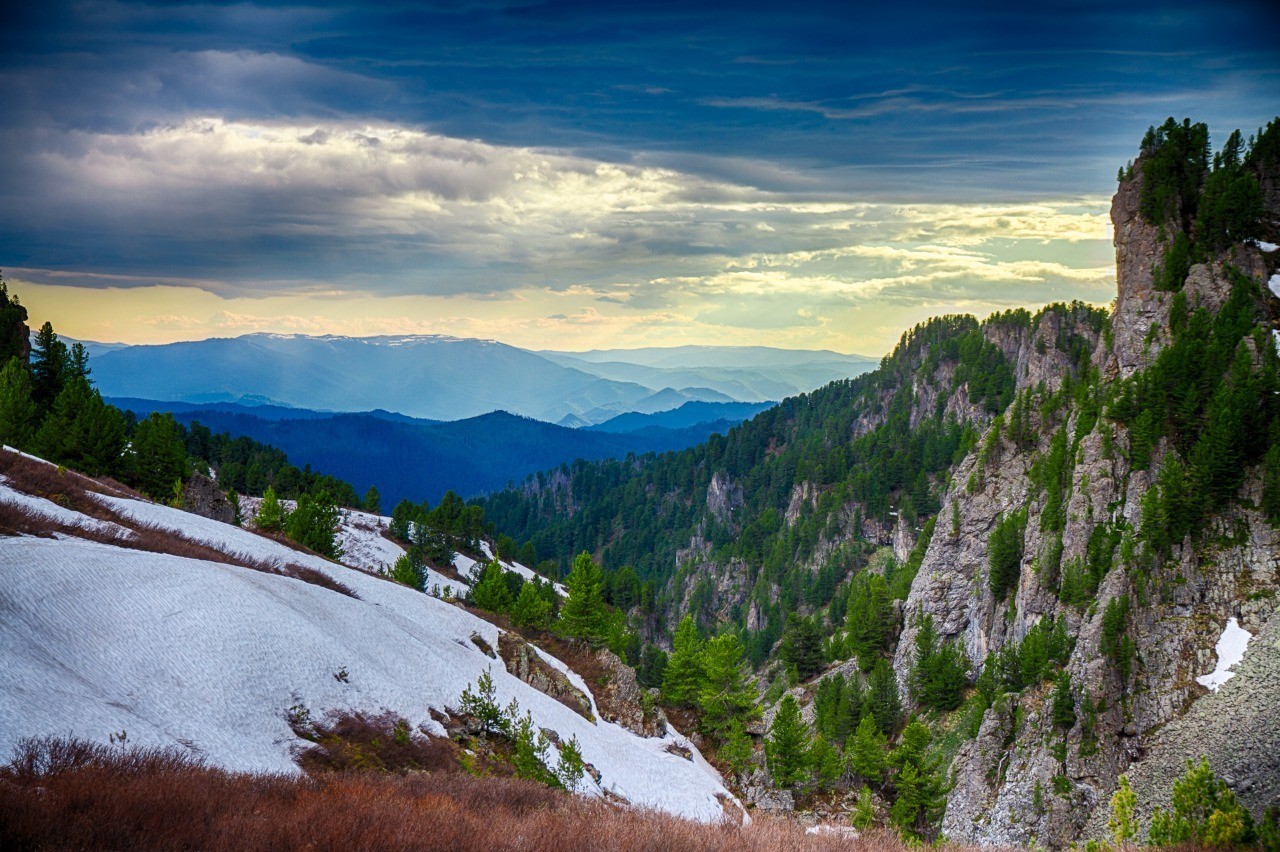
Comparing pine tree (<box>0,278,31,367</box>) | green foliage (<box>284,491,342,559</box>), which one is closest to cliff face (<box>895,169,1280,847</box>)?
green foliage (<box>284,491,342,559</box>)

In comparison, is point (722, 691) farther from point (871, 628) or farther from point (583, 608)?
point (871, 628)

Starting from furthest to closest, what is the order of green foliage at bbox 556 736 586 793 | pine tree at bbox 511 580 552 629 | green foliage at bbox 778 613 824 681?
green foliage at bbox 778 613 824 681
pine tree at bbox 511 580 552 629
green foliage at bbox 556 736 586 793

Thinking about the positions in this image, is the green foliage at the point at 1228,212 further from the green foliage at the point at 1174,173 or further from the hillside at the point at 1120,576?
the green foliage at the point at 1174,173

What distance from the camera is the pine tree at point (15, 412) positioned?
60028mm

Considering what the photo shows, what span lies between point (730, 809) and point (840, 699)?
36.3m

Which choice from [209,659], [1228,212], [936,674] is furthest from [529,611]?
[1228,212]

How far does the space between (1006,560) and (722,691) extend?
31992 millimetres

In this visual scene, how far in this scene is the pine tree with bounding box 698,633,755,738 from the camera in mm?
62562

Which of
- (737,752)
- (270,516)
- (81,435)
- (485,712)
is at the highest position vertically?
(81,435)

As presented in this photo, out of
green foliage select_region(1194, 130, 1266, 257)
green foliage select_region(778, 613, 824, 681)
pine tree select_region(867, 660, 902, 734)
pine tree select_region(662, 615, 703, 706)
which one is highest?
green foliage select_region(1194, 130, 1266, 257)

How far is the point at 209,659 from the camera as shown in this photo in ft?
84.1

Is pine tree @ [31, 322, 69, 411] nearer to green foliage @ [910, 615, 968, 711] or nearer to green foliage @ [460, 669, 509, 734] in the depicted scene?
green foliage @ [460, 669, 509, 734]

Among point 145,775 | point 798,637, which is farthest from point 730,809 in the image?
point 798,637

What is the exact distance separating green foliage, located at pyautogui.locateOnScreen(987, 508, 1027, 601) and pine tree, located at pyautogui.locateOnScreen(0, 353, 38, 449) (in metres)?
83.8
